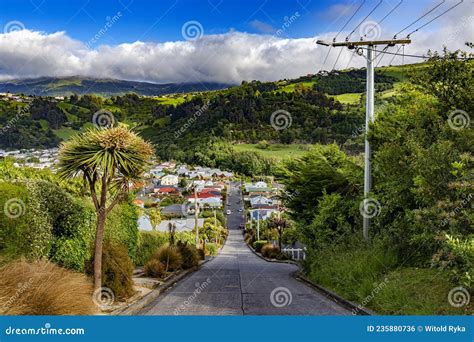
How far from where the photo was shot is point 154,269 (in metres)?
19.9

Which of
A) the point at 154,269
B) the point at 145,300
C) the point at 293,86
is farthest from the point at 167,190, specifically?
the point at 145,300

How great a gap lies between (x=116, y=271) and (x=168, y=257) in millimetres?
9118

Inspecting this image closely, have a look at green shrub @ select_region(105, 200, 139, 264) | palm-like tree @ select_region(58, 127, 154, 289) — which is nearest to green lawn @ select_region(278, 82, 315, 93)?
green shrub @ select_region(105, 200, 139, 264)

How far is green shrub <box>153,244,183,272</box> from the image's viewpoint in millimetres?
22045

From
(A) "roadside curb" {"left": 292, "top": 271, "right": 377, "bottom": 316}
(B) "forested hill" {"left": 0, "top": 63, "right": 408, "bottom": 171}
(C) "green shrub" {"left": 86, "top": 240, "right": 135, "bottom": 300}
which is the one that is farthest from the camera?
(B) "forested hill" {"left": 0, "top": 63, "right": 408, "bottom": 171}

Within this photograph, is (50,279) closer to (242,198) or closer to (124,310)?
(124,310)

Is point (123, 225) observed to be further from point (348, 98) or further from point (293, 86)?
point (293, 86)

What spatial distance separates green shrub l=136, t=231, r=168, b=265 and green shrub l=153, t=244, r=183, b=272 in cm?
397

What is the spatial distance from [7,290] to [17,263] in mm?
1319

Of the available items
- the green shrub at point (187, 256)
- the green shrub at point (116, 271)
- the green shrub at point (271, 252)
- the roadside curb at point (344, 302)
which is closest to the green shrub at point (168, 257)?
the green shrub at point (187, 256)

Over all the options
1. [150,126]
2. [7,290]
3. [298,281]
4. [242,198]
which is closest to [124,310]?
[7,290]

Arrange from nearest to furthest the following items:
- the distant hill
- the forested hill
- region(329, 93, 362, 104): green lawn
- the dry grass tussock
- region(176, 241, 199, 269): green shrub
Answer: the dry grass tussock < region(176, 241, 199, 269): green shrub < the distant hill < the forested hill < region(329, 93, 362, 104): green lawn

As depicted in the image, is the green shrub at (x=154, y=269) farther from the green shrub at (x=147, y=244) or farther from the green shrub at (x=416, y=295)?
the green shrub at (x=416, y=295)

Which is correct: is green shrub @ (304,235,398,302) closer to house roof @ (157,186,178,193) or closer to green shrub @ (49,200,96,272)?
green shrub @ (49,200,96,272)
